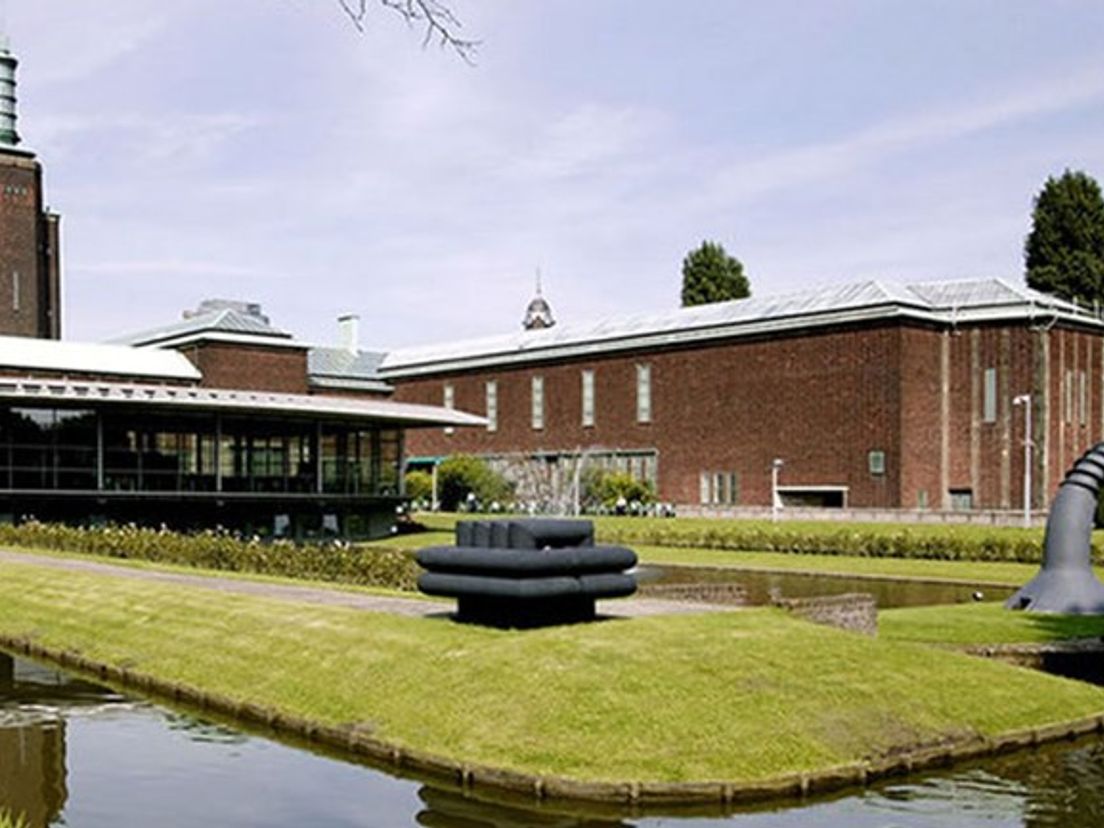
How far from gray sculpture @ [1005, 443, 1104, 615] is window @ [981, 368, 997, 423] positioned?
34.4 metres

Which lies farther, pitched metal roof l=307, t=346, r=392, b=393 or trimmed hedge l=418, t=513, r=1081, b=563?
pitched metal roof l=307, t=346, r=392, b=393

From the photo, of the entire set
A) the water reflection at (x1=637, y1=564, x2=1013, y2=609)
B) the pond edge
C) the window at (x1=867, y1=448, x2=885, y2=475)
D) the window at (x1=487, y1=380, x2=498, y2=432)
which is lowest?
the water reflection at (x1=637, y1=564, x2=1013, y2=609)

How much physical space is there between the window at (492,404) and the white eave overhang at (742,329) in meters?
1.12

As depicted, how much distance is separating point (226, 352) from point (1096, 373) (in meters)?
38.8

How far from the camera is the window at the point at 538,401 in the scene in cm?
7344

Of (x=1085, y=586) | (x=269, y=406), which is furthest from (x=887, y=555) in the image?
(x=269, y=406)

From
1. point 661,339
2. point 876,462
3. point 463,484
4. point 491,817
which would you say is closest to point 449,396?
point 463,484

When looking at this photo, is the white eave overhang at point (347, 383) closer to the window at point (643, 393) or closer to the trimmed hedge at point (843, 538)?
the window at point (643, 393)

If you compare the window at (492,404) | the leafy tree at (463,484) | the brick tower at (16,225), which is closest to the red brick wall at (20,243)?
the brick tower at (16,225)

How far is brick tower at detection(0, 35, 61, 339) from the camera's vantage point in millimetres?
65625

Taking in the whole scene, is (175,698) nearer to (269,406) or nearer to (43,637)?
(43,637)

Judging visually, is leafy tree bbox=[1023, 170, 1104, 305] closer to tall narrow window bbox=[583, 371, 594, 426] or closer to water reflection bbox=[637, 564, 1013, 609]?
tall narrow window bbox=[583, 371, 594, 426]

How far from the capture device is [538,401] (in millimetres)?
73750

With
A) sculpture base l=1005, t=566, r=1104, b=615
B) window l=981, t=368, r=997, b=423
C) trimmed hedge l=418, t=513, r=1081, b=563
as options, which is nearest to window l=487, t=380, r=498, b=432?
trimmed hedge l=418, t=513, r=1081, b=563
